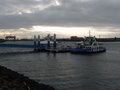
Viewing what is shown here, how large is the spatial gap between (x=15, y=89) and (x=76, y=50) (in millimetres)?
68100

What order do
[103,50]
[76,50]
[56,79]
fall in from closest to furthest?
1. [56,79]
2. [76,50]
3. [103,50]

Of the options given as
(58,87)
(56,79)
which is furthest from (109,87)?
(56,79)

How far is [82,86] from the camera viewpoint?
30.1 metres

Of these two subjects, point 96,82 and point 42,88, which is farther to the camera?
point 96,82

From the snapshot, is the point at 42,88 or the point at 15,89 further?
the point at 42,88

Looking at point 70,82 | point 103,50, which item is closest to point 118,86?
point 70,82

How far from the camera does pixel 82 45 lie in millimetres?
93375

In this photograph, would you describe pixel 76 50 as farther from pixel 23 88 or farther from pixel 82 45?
pixel 23 88

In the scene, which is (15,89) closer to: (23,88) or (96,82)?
Result: (23,88)

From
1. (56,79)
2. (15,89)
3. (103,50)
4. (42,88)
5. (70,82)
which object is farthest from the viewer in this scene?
(103,50)

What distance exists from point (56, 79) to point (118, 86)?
828 centimetres

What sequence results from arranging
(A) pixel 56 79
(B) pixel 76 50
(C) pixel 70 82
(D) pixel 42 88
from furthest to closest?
(B) pixel 76 50
(A) pixel 56 79
(C) pixel 70 82
(D) pixel 42 88

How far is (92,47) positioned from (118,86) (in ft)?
204

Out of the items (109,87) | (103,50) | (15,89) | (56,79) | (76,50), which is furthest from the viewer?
(103,50)
